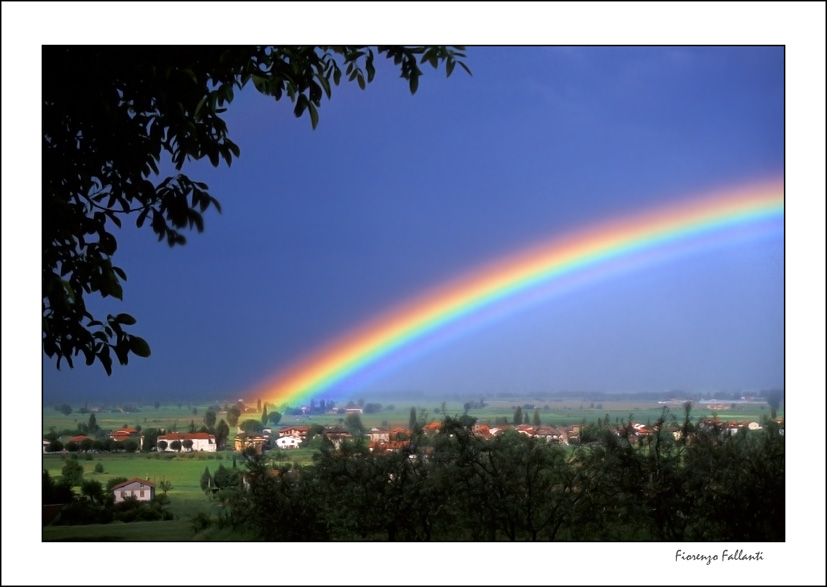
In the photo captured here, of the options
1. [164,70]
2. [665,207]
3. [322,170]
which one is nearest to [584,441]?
[665,207]

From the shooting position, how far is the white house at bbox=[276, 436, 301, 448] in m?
3.32

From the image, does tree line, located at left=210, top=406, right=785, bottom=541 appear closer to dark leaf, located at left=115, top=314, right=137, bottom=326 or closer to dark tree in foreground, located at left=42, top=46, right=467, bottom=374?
dark leaf, located at left=115, top=314, right=137, bottom=326

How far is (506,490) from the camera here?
331cm

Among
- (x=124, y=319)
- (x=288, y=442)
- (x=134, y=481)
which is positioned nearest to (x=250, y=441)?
(x=288, y=442)

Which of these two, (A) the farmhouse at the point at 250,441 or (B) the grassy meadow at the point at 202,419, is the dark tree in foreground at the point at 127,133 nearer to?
(B) the grassy meadow at the point at 202,419

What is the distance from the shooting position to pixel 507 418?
331cm

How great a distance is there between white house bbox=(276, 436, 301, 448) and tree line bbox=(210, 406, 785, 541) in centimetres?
10

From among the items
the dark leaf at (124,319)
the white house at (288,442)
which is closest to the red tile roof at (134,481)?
the white house at (288,442)

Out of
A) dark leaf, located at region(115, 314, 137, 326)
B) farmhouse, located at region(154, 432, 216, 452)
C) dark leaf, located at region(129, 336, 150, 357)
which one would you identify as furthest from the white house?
dark leaf, located at region(115, 314, 137, 326)

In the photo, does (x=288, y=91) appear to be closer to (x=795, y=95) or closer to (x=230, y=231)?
(x=230, y=231)

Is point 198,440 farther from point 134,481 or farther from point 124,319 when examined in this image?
point 124,319

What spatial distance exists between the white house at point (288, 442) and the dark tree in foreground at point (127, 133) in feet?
2.55

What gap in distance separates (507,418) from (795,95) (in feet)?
6.11

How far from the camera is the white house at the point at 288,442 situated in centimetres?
332
